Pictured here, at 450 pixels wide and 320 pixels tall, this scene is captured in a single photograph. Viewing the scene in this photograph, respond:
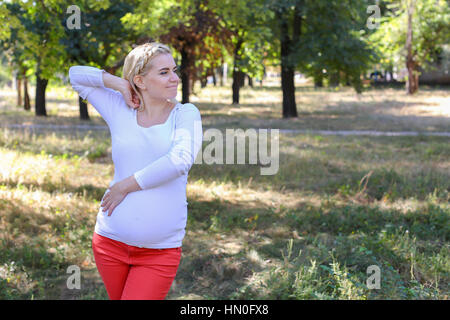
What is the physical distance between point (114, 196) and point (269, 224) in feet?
15.5

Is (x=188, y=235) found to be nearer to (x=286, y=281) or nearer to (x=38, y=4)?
(x=286, y=281)

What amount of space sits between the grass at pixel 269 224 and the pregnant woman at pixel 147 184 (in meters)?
2.30

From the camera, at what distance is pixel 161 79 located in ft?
8.64

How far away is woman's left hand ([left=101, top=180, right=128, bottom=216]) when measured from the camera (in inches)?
100

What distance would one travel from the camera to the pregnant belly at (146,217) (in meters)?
2.53

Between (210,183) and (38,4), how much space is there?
442 cm

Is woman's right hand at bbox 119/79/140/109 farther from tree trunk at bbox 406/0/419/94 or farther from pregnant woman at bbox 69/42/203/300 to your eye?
tree trunk at bbox 406/0/419/94

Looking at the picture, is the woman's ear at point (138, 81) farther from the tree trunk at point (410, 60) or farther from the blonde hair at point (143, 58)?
the tree trunk at point (410, 60)

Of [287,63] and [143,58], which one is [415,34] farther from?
[143,58]

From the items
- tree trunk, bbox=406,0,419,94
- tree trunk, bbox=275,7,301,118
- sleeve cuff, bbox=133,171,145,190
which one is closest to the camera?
sleeve cuff, bbox=133,171,145,190

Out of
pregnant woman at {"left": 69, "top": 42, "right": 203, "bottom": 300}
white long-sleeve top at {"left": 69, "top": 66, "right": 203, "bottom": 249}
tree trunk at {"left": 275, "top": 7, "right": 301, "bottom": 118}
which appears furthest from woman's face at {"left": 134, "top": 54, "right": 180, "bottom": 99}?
tree trunk at {"left": 275, "top": 7, "right": 301, "bottom": 118}

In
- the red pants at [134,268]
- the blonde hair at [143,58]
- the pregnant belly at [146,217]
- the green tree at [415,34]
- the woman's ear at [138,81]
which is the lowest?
the red pants at [134,268]

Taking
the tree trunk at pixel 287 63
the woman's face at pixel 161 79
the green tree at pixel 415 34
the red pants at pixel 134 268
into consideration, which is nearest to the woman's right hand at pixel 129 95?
the woman's face at pixel 161 79
